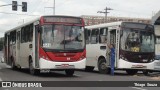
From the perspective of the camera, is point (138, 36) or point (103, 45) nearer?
point (138, 36)

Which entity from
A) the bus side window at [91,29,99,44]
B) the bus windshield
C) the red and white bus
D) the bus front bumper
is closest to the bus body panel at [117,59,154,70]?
the red and white bus

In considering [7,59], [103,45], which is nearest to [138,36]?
[103,45]

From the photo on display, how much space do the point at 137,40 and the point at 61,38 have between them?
16.9 feet

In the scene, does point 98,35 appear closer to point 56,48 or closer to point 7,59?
point 56,48

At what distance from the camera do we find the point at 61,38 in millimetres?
22266

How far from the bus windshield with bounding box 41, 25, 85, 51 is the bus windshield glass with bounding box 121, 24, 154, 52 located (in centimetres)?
326

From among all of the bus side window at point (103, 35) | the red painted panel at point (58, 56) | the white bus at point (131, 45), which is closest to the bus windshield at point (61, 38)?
the red painted panel at point (58, 56)

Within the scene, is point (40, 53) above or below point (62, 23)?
below

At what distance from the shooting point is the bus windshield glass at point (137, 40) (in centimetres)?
2502

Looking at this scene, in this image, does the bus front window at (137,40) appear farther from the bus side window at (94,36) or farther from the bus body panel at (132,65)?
the bus side window at (94,36)

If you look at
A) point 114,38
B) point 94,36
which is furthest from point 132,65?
point 94,36

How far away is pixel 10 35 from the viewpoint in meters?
33.7

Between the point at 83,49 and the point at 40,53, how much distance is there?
87.7 inches

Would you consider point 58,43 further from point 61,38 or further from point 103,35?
point 103,35
